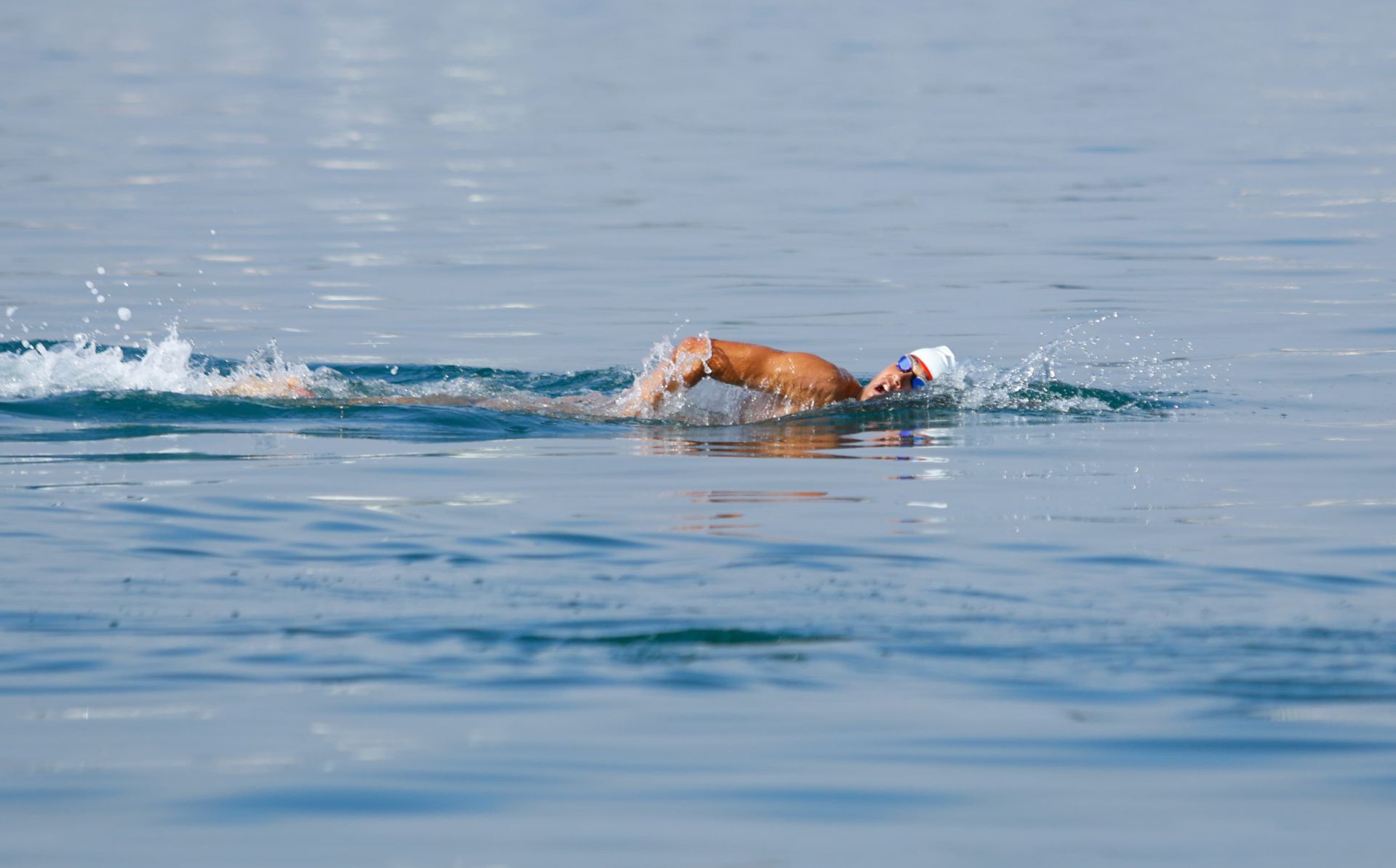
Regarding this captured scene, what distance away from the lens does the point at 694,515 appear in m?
9.58

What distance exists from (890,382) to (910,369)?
0.17m

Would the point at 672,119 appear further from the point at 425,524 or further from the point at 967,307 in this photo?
the point at 425,524

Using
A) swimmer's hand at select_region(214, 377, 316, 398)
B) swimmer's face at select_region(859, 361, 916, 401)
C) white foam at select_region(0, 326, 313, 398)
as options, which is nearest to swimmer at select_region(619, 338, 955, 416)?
swimmer's face at select_region(859, 361, 916, 401)

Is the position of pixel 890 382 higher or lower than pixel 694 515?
higher

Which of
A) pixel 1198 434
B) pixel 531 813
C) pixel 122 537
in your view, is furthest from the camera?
pixel 1198 434

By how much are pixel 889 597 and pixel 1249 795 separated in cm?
229

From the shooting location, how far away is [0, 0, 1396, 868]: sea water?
5.64 meters

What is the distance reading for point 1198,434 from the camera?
40.9ft

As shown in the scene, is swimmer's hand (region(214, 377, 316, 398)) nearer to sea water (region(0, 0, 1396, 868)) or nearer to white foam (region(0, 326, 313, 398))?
white foam (region(0, 326, 313, 398))

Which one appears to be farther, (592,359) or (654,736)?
(592,359)

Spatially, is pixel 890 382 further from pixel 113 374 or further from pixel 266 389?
pixel 113 374

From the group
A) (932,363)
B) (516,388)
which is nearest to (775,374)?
(932,363)

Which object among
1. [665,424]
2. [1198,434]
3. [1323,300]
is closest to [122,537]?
[665,424]

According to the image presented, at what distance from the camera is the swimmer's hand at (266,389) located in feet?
43.0
